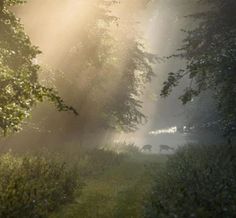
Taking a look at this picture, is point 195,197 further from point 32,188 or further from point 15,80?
point 15,80

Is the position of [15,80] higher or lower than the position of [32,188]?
higher

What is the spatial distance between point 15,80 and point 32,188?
Result: 4.46m

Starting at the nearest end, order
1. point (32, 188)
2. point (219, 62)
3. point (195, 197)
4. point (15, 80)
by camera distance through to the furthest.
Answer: point (15, 80) → point (195, 197) → point (32, 188) → point (219, 62)

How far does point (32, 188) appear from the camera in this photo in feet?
45.8

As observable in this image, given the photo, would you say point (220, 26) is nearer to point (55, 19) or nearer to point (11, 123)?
point (55, 19)

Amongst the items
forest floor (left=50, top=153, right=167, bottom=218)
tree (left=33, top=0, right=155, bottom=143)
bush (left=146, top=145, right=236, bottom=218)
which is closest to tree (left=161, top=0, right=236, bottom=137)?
forest floor (left=50, top=153, right=167, bottom=218)

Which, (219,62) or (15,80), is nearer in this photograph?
(15,80)

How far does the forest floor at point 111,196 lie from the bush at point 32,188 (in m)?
0.49

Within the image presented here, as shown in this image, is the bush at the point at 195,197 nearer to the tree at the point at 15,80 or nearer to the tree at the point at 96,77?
the tree at the point at 15,80

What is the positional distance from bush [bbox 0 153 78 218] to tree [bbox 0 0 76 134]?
218 centimetres

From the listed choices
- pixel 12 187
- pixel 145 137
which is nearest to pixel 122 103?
pixel 12 187

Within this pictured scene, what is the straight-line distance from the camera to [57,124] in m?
29.0

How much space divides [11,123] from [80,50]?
18.5m

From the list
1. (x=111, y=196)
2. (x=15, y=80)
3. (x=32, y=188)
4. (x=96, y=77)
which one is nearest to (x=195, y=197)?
(x=32, y=188)
